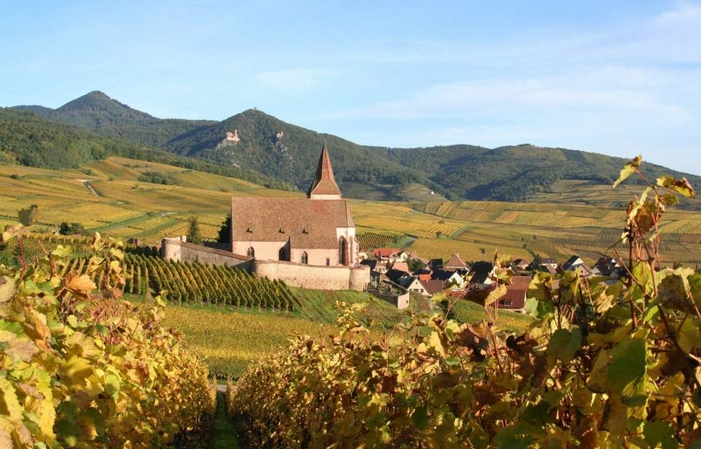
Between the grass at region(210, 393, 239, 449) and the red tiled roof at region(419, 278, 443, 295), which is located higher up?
the grass at region(210, 393, 239, 449)

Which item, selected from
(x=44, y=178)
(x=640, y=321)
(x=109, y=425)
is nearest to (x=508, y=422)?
(x=640, y=321)

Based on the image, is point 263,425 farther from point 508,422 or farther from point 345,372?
point 508,422

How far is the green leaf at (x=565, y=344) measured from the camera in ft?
7.68

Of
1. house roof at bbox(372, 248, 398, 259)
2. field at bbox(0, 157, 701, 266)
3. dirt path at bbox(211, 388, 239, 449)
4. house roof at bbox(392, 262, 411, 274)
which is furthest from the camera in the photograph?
house roof at bbox(372, 248, 398, 259)

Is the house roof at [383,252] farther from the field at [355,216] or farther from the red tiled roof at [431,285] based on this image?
the red tiled roof at [431,285]

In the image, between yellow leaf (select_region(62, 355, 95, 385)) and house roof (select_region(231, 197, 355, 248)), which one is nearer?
yellow leaf (select_region(62, 355, 95, 385))

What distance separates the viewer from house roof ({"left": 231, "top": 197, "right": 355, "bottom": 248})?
51.7 m

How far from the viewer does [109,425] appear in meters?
4.42

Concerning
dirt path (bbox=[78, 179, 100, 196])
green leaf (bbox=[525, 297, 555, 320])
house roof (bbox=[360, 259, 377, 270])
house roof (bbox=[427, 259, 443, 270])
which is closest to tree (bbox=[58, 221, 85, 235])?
house roof (bbox=[360, 259, 377, 270])

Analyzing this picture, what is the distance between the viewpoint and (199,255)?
48875 millimetres

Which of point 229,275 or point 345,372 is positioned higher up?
point 345,372

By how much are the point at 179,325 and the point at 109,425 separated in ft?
106

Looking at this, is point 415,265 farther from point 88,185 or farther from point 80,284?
point 80,284

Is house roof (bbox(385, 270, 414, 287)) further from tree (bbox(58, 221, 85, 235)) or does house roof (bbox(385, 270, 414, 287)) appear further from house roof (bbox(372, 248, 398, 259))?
tree (bbox(58, 221, 85, 235))
